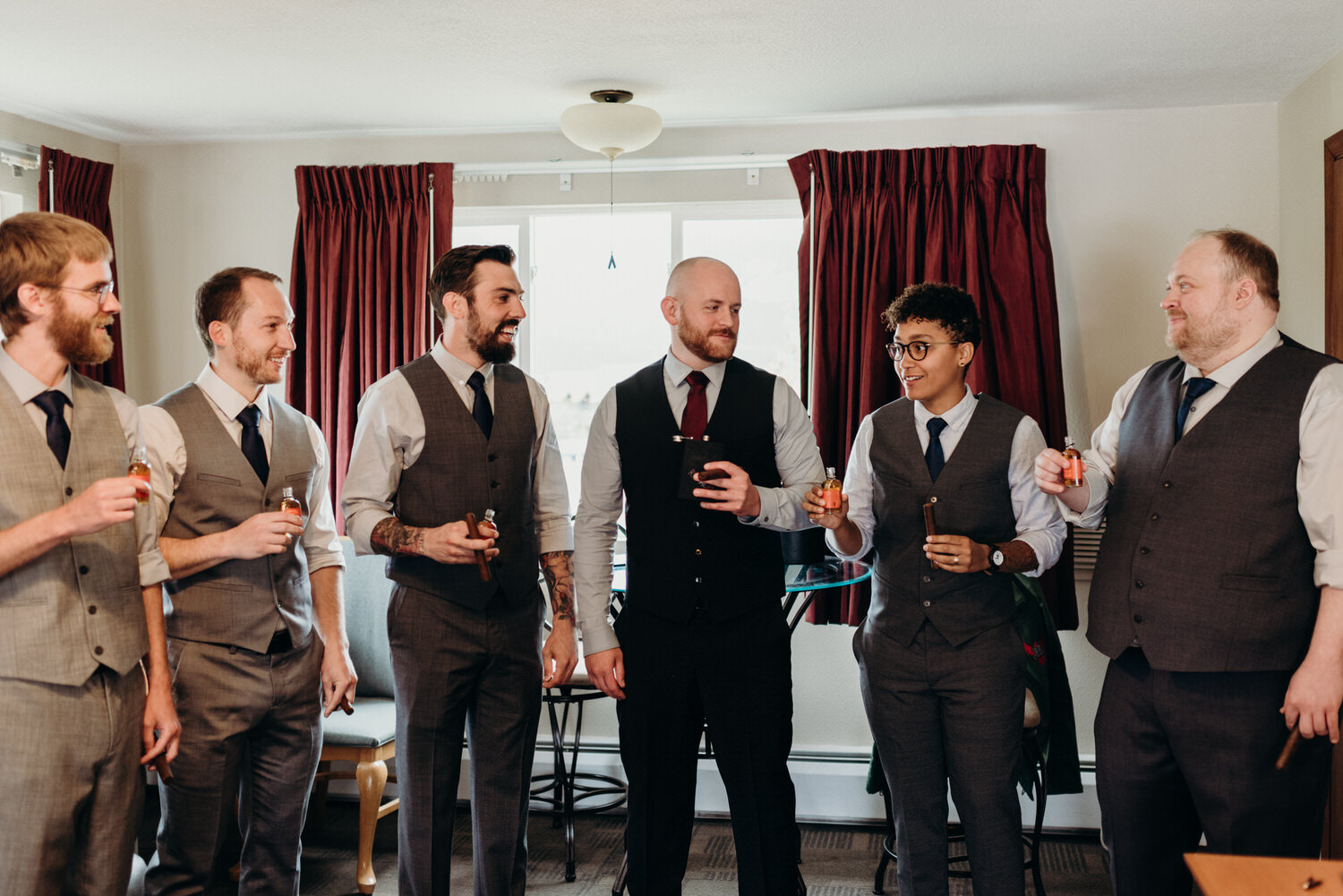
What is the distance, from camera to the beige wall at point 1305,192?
310 centimetres

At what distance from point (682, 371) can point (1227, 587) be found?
118 cm

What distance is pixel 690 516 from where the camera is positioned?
216 centimetres

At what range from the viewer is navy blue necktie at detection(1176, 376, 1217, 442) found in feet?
6.76

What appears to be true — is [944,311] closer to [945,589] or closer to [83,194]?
[945,589]

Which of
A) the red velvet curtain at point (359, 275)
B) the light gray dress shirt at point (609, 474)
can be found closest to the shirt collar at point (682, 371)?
the light gray dress shirt at point (609, 474)

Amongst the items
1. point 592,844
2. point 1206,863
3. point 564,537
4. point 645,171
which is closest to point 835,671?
point 592,844

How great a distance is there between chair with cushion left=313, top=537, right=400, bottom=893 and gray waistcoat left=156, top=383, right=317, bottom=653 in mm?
822

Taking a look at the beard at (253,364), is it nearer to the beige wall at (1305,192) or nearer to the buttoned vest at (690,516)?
the buttoned vest at (690,516)

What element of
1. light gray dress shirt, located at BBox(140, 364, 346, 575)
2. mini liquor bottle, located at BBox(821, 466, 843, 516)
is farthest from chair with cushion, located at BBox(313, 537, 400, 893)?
mini liquor bottle, located at BBox(821, 466, 843, 516)

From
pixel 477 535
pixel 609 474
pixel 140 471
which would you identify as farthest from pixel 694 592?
pixel 140 471

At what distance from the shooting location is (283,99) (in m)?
3.54

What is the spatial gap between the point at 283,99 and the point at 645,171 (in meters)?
1.33

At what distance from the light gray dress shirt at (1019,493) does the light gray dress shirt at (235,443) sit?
47.5 inches

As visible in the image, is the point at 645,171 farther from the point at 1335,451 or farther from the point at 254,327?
the point at 1335,451
